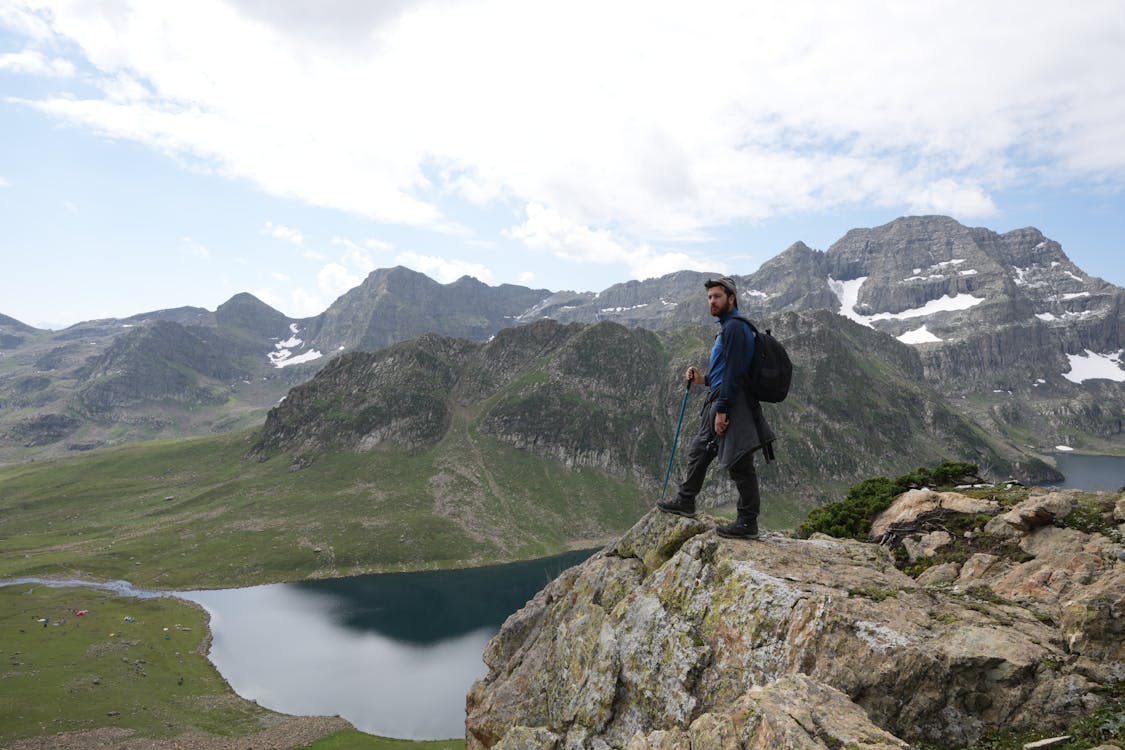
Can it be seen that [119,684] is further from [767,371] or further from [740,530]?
[767,371]

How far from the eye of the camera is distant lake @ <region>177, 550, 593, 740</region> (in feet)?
235

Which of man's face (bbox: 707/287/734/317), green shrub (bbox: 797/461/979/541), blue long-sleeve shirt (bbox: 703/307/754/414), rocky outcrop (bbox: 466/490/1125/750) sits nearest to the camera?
rocky outcrop (bbox: 466/490/1125/750)

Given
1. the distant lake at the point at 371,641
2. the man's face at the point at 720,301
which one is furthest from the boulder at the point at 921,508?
the distant lake at the point at 371,641

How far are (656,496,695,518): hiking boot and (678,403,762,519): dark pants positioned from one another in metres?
0.72

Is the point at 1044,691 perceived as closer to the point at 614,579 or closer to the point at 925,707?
the point at 925,707

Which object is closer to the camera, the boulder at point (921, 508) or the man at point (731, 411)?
the man at point (731, 411)

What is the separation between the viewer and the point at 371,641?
9556cm

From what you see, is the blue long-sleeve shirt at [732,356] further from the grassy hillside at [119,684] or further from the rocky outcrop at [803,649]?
the grassy hillside at [119,684]

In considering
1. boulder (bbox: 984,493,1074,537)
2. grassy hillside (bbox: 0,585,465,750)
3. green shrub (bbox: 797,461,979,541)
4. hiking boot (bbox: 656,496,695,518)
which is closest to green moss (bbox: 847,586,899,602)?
hiking boot (bbox: 656,496,695,518)

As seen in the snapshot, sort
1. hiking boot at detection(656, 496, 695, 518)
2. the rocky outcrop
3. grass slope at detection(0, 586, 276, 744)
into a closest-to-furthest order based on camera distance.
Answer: the rocky outcrop
hiking boot at detection(656, 496, 695, 518)
grass slope at detection(0, 586, 276, 744)

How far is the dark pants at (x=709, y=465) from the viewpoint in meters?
12.8

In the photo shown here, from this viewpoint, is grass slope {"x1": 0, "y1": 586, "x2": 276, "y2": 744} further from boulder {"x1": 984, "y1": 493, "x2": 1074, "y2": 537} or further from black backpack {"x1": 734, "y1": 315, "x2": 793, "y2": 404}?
boulder {"x1": 984, "y1": 493, "x2": 1074, "y2": 537}

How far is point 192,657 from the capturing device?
81812mm

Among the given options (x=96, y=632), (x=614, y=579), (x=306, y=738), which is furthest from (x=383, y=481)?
(x=614, y=579)
